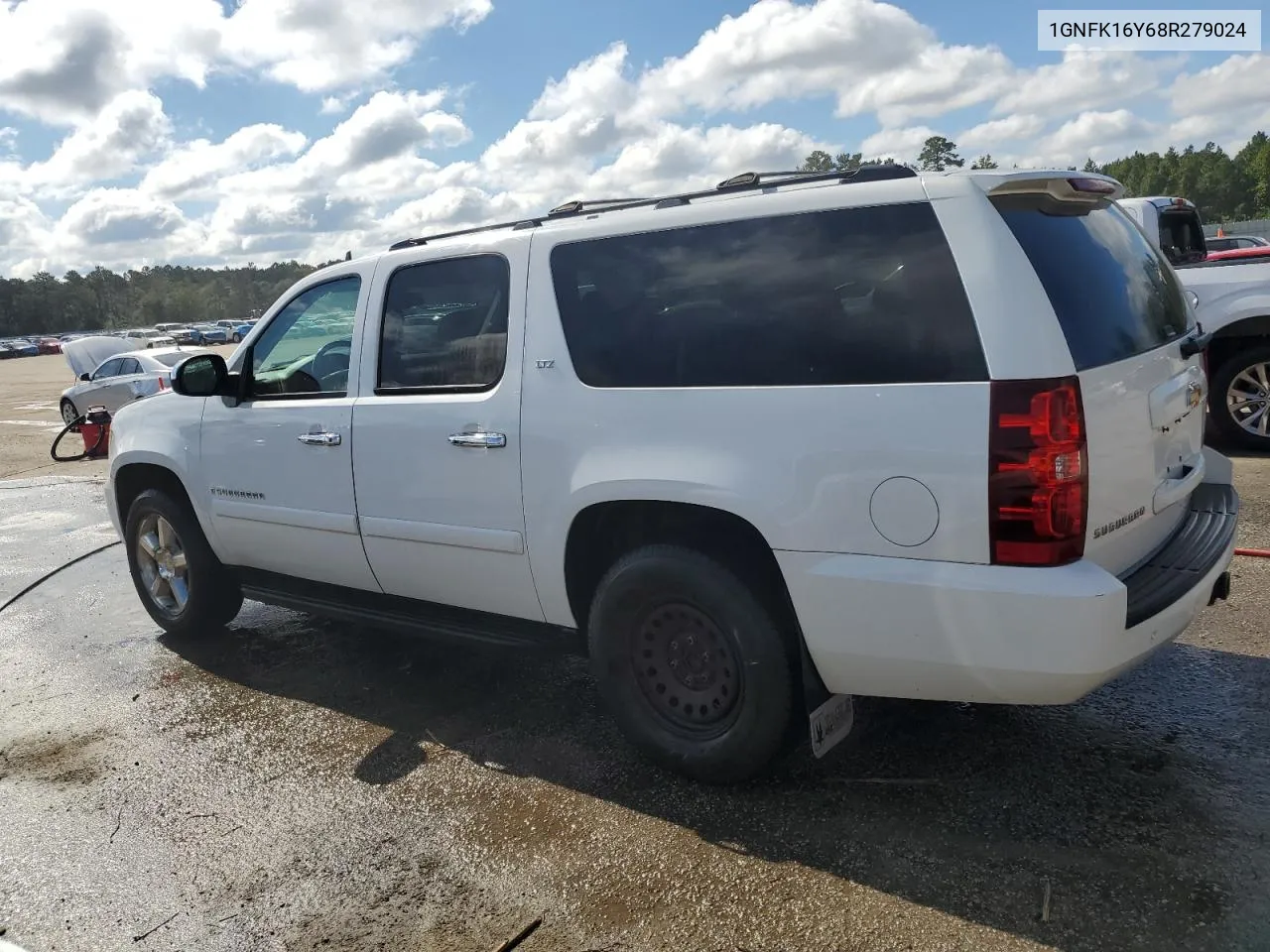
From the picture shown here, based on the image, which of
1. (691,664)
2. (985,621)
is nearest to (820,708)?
(691,664)

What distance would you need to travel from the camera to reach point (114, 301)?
131 metres

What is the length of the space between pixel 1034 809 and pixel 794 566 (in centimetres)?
112

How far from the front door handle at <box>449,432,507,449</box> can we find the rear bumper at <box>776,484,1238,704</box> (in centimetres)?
121

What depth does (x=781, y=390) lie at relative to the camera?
3.06m

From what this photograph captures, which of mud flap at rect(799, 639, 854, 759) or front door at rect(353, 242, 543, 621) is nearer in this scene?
mud flap at rect(799, 639, 854, 759)

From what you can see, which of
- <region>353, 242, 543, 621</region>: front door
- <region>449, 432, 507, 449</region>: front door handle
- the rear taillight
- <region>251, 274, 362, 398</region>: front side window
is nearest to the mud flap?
the rear taillight

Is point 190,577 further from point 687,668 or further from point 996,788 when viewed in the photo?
point 996,788

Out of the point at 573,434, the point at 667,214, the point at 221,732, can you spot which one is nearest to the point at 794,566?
the point at 573,434

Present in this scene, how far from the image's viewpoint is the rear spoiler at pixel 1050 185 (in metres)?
2.89

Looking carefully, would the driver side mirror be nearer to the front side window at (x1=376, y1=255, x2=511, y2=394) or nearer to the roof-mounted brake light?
the front side window at (x1=376, y1=255, x2=511, y2=394)

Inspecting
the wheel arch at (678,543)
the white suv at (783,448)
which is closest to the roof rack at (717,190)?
the white suv at (783,448)

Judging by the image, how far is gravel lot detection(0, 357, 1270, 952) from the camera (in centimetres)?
279

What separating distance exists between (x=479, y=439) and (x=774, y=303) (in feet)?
4.17

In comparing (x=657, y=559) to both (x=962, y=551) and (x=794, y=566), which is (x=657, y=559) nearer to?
(x=794, y=566)
